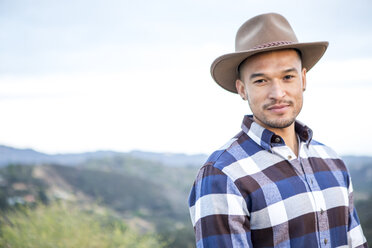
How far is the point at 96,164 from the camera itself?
27094mm

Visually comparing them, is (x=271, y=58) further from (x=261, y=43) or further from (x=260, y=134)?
(x=260, y=134)

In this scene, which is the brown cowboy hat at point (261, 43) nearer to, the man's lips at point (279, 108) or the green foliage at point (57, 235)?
the man's lips at point (279, 108)

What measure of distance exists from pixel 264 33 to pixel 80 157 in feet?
106

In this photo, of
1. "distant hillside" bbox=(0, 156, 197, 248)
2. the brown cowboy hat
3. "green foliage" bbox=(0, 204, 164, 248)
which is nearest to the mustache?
the brown cowboy hat

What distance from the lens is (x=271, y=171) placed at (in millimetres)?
1758

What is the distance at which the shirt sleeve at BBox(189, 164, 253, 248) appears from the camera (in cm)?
152

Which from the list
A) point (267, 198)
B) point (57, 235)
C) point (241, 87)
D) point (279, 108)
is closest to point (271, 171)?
point (267, 198)

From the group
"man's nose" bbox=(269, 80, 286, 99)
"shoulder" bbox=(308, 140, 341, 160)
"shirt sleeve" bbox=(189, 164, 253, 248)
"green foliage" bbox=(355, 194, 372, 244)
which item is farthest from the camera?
"green foliage" bbox=(355, 194, 372, 244)

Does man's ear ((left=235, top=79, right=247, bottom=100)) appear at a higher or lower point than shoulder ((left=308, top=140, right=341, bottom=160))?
higher

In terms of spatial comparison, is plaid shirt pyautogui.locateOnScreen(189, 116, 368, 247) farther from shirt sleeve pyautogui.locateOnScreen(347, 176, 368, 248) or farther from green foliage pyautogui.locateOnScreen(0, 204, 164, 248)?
green foliage pyautogui.locateOnScreen(0, 204, 164, 248)

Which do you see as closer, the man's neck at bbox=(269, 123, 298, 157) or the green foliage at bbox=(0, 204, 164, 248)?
the man's neck at bbox=(269, 123, 298, 157)

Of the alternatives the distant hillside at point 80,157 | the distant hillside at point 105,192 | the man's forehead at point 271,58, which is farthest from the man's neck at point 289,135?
the distant hillside at point 80,157

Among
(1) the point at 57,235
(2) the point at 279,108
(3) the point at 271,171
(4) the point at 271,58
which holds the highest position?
(4) the point at 271,58

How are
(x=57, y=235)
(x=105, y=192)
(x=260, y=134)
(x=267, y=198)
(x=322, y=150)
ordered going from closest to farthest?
(x=267, y=198)
(x=260, y=134)
(x=322, y=150)
(x=57, y=235)
(x=105, y=192)
